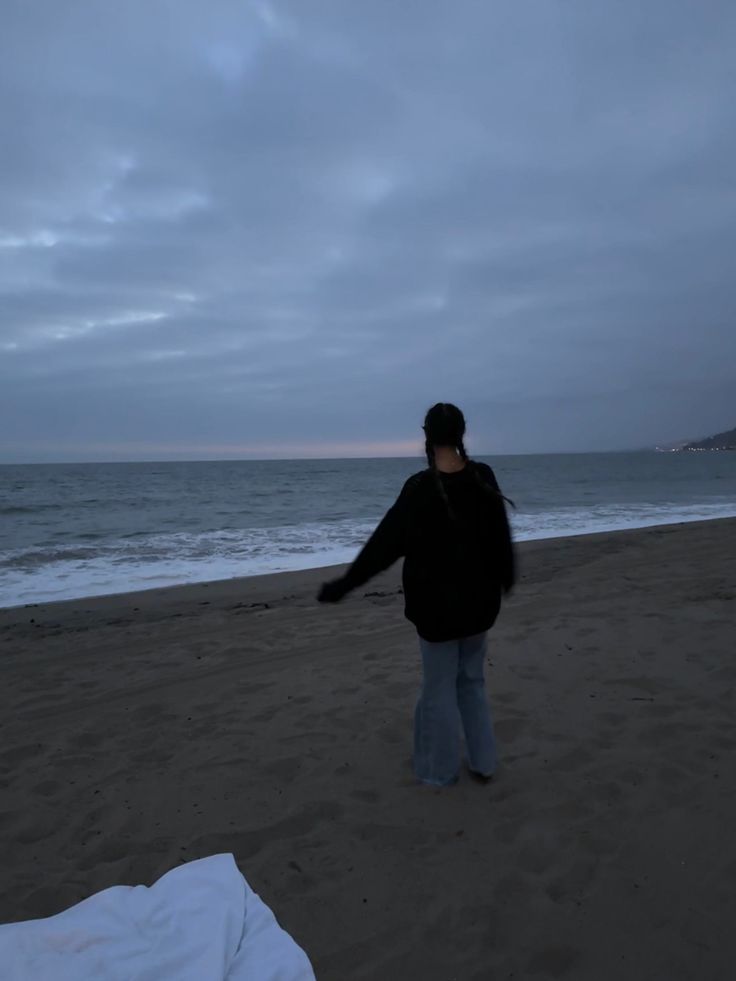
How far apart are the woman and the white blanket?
1.40 meters

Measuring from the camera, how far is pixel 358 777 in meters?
3.62

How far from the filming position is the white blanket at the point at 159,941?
1939 mm

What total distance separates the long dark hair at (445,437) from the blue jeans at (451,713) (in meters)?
0.77

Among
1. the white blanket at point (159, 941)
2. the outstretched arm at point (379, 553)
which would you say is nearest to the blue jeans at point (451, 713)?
the outstretched arm at point (379, 553)

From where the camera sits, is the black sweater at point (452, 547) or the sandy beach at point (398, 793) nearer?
the sandy beach at point (398, 793)

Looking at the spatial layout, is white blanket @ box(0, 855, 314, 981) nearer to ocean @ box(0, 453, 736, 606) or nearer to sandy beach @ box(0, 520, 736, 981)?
sandy beach @ box(0, 520, 736, 981)

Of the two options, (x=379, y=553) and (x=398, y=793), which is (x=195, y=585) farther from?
(x=379, y=553)

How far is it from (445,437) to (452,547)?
1.88 feet

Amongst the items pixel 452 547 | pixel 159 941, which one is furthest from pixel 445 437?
pixel 159 941

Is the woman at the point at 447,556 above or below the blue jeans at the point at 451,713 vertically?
above

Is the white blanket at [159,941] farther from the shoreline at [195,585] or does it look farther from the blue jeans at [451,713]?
the shoreline at [195,585]

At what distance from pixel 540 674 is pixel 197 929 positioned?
3587 millimetres

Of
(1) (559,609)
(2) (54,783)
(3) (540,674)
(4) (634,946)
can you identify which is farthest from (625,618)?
(2) (54,783)

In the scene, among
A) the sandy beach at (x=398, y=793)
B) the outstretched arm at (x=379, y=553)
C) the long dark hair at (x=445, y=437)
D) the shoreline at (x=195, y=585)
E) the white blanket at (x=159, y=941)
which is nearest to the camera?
the white blanket at (x=159, y=941)
